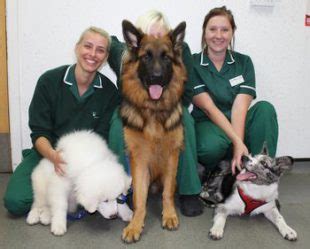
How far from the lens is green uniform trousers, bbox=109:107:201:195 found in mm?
2312

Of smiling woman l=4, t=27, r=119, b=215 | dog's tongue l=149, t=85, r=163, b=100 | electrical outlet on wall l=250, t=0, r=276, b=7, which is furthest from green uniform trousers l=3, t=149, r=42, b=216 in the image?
electrical outlet on wall l=250, t=0, r=276, b=7

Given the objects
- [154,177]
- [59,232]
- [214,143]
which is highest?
[214,143]

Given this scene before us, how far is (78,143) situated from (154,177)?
0.60 meters

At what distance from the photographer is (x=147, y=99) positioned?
2.24 m

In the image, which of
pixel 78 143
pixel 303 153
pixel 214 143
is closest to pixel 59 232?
pixel 78 143

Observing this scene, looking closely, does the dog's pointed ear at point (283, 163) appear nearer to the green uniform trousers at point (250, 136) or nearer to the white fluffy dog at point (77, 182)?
the green uniform trousers at point (250, 136)

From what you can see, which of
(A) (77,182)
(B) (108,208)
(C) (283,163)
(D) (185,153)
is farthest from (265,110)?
(A) (77,182)

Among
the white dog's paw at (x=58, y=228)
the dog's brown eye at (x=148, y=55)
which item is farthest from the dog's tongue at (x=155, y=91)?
the white dog's paw at (x=58, y=228)

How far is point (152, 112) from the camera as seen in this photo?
226cm

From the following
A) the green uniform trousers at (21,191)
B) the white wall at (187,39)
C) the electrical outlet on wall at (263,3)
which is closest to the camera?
the green uniform trousers at (21,191)

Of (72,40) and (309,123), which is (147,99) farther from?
(309,123)

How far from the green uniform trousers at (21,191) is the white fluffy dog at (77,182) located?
8 centimetres

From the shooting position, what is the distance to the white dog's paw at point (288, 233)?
2.07 m

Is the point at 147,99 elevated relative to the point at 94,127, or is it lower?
elevated
